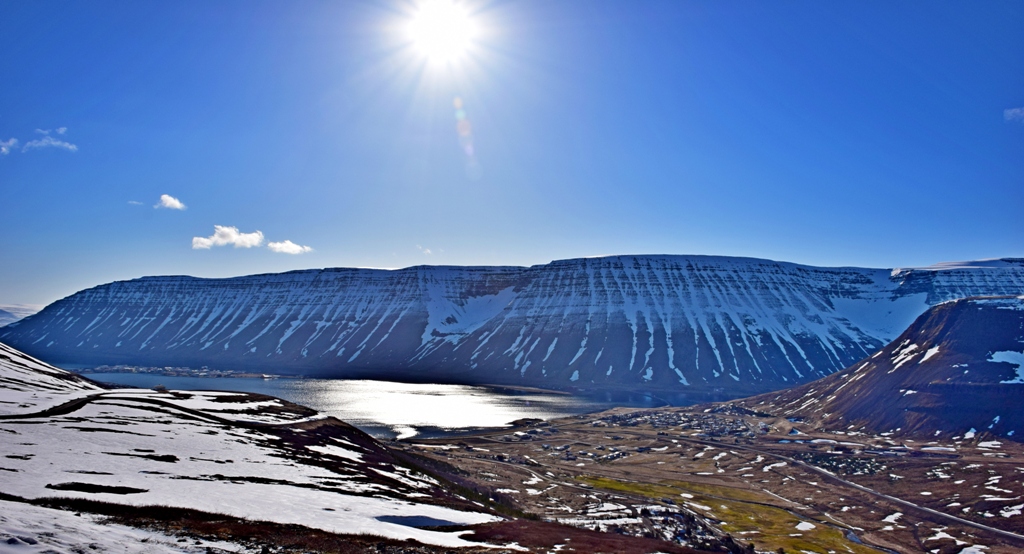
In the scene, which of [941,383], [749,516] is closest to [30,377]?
[749,516]

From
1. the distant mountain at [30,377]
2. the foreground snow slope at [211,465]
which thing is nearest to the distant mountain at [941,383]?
the foreground snow slope at [211,465]

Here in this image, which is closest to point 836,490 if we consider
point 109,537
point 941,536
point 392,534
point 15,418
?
point 941,536

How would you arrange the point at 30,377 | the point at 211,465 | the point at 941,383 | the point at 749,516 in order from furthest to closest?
the point at 941,383 → the point at 30,377 → the point at 749,516 → the point at 211,465

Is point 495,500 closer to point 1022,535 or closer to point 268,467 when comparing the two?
point 268,467

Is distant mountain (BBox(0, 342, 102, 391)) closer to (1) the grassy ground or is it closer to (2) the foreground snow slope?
(2) the foreground snow slope

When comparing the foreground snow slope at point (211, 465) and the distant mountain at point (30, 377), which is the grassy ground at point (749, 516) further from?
the distant mountain at point (30, 377)

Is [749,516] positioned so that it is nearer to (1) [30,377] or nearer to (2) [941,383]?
(2) [941,383]
